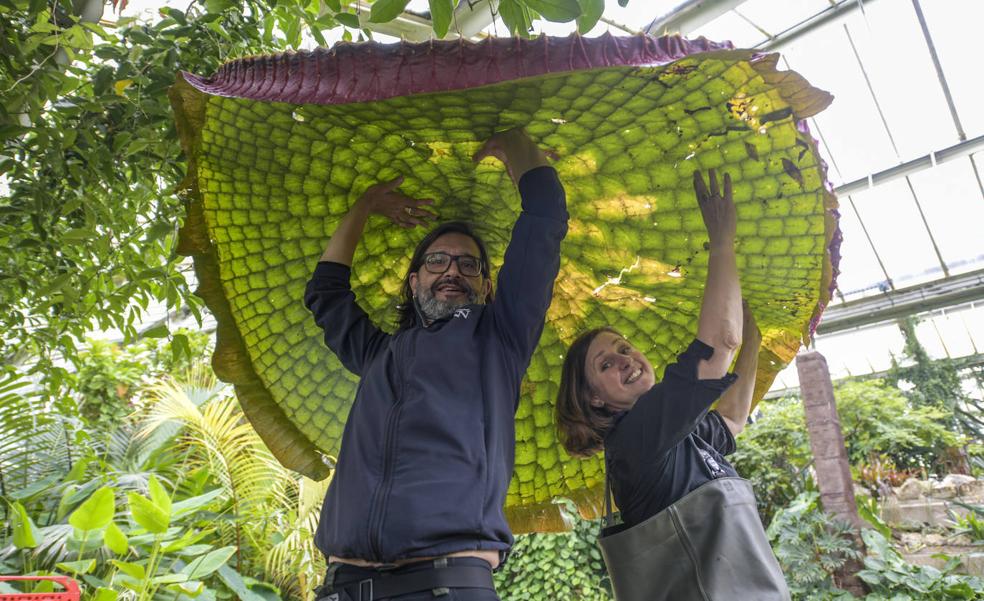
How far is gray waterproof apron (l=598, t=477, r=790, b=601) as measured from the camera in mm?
996

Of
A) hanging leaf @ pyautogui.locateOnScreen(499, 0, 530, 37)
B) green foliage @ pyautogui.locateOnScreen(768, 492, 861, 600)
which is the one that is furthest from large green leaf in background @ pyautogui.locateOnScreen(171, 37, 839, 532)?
green foliage @ pyautogui.locateOnScreen(768, 492, 861, 600)

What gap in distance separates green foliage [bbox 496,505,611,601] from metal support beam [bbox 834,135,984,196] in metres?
4.69

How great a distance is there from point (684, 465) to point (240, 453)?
337 cm

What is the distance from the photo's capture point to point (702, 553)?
1.02 m

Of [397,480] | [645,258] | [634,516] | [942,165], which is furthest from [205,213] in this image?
[942,165]

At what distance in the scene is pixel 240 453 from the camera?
4000 millimetres

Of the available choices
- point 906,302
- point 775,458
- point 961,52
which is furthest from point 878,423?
point 961,52

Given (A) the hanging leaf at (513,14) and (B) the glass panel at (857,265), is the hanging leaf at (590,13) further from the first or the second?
(B) the glass panel at (857,265)

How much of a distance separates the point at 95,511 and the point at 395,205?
1462 mm

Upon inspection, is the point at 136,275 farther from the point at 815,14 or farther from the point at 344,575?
the point at 815,14

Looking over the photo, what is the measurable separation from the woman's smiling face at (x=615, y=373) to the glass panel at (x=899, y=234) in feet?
29.9

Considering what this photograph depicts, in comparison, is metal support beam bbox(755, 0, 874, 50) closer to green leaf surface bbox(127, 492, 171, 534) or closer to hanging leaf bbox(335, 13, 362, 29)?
hanging leaf bbox(335, 13, 362, 29)

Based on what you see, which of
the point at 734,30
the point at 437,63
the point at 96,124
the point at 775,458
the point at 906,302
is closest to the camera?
the point at 437,63

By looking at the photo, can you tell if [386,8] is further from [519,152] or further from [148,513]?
[148,513]
